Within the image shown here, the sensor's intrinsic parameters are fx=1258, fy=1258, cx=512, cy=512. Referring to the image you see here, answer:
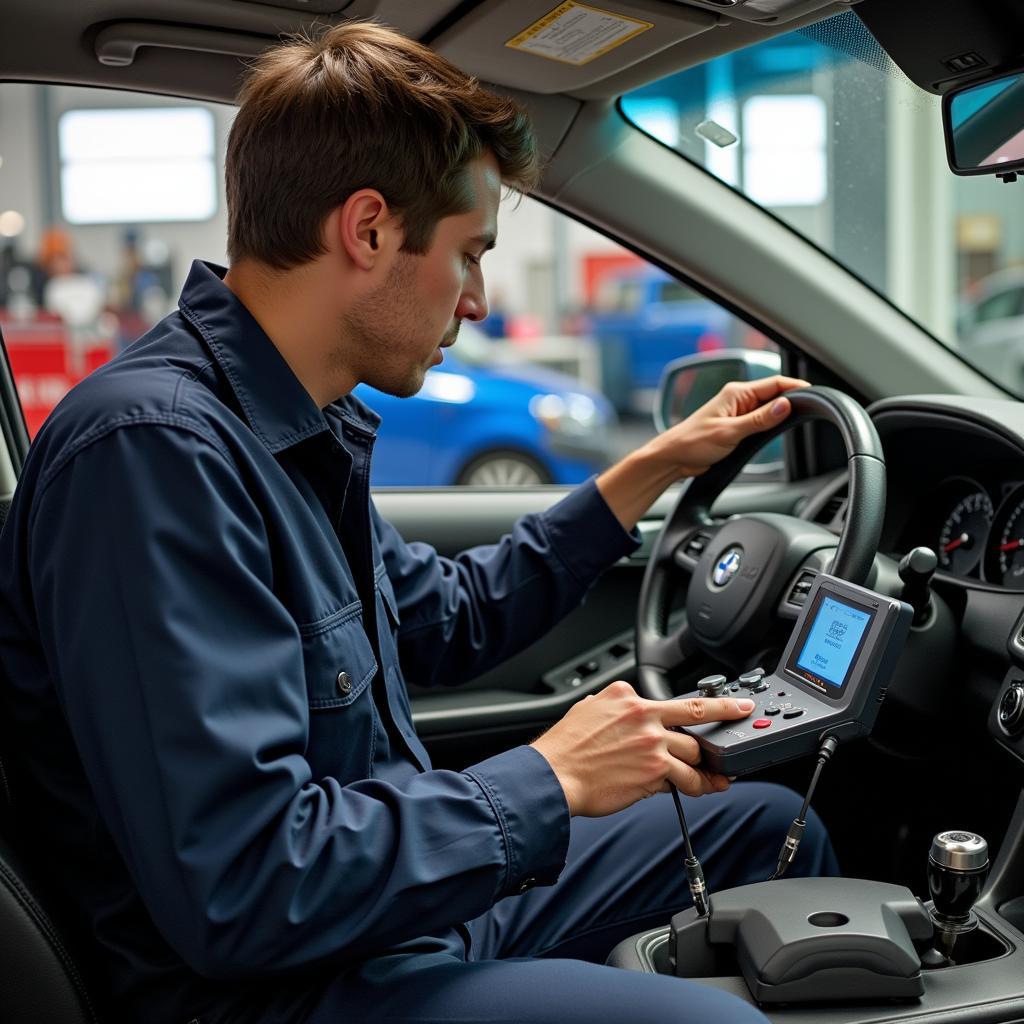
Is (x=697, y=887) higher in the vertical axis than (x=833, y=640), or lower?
lower

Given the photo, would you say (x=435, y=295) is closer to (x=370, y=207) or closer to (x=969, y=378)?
(x=370, y=207)

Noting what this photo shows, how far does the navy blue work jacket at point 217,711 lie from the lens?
99 cm

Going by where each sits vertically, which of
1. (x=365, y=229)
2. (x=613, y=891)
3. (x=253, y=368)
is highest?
(x=365, y=229)

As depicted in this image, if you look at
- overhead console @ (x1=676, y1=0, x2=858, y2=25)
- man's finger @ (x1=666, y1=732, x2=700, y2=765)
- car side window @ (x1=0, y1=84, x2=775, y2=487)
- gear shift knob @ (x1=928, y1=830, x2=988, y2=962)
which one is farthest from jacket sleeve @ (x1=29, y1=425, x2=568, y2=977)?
car side window @ (x1=0, y1=84, x2=775, y2=487)

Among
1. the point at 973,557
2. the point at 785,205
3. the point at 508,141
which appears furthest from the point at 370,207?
the point at 785,205

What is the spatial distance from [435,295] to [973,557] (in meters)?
0.89

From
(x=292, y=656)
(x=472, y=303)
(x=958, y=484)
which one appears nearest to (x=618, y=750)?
(x=292, y=656)

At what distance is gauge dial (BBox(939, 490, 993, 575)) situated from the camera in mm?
1759

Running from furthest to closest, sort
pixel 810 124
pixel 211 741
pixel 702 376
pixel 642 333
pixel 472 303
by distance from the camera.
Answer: pixel 642 333
pixel 702 376
pixel 810 124
pixel 472 303
pixel 211 741

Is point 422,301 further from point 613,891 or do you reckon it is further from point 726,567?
point 613,891

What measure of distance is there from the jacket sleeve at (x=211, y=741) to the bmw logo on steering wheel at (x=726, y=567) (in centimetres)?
69

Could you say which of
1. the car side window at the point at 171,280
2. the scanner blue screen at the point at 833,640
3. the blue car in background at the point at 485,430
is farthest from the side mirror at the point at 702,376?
the car side window at the point at 171,280

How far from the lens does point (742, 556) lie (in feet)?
5.57

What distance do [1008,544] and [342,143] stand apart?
1036 millimetres
